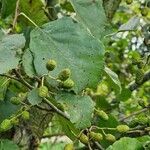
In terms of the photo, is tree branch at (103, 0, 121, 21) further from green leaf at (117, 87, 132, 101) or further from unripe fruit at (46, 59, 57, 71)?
unripe fruit at (46, 59, 57, 71)

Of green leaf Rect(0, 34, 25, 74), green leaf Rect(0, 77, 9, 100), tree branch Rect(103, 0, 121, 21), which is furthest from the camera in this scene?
tree branch Rect(103, 0, 121, 21)

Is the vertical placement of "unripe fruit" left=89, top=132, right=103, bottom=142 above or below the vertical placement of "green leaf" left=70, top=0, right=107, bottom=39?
below

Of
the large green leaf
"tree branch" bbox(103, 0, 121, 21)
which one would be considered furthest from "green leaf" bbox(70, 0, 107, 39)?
"tree branch" bbox(103, 0, 121, 21)

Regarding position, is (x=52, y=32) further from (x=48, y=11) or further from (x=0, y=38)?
(x=48, y=11)

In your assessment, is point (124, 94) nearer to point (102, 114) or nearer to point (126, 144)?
point (102, 114)

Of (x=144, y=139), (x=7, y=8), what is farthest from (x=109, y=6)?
(x=144, y=139)

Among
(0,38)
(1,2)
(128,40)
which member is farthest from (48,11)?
(128,40)

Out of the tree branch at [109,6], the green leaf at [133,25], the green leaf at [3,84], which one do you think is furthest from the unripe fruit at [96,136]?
the tree branch at [109,6]
